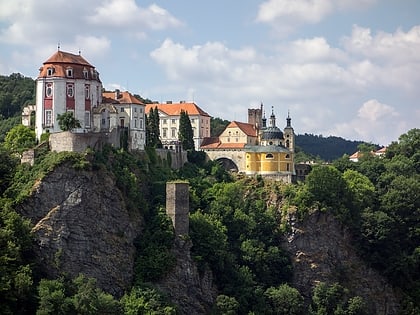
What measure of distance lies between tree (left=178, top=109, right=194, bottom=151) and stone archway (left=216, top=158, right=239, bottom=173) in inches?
154

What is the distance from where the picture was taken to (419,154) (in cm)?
10369

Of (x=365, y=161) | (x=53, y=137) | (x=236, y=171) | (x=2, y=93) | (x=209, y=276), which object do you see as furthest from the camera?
(x=2, y=93)

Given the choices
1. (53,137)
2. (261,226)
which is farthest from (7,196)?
(261,226)

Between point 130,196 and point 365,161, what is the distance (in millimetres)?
37391

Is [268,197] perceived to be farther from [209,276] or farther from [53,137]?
[53,137]

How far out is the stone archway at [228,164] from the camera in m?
94.0

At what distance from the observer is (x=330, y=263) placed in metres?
86.4

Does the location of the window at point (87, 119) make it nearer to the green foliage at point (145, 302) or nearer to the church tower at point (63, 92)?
the church tower at point (63, 92)

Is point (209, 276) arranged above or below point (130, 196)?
below

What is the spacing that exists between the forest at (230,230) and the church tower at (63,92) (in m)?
2.40

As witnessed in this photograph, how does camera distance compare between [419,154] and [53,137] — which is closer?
[53,137]

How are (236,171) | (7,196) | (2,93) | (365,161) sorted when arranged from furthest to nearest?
1. (2,93)
2. (365,161)
3. (236,171)
4. (7,196)

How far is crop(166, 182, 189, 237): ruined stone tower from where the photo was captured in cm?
7388

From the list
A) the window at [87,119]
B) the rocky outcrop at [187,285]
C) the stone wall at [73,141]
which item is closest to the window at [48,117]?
the window at [87,119]
